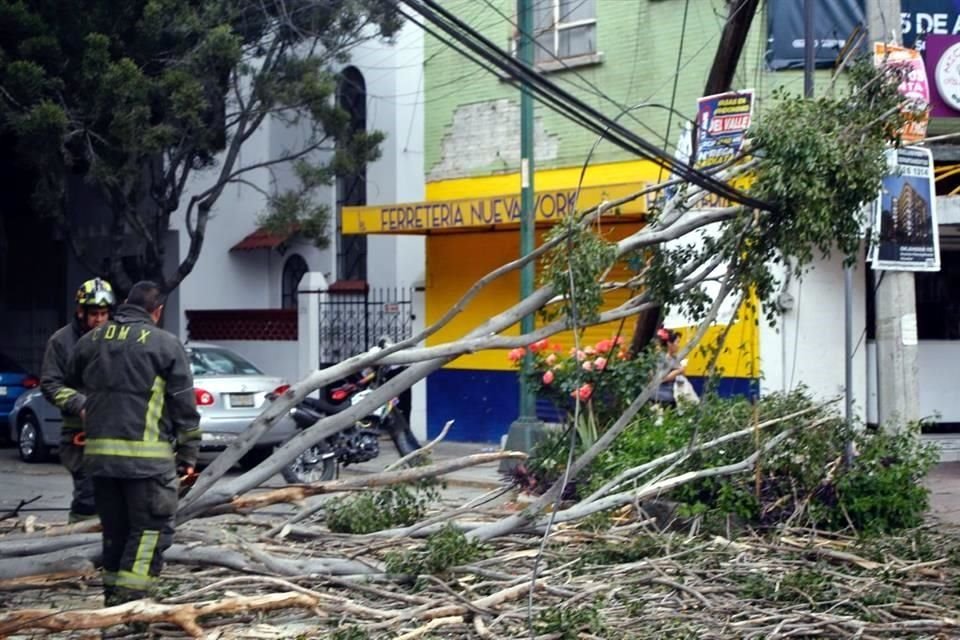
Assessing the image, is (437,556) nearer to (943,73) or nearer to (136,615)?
(136,615)

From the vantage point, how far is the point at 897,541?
936cm

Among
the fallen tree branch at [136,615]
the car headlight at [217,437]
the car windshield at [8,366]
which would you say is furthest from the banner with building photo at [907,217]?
the car windshield at [8,366]

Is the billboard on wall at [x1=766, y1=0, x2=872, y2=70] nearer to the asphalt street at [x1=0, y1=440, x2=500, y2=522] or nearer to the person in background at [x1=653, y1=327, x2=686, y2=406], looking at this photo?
the person in background at [x1=653, y1=327, x2=686, y2=406]

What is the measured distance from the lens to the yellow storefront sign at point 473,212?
1586 centimetres

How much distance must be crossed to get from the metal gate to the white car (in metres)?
3.44

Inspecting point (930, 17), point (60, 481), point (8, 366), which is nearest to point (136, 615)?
point (60, 481)

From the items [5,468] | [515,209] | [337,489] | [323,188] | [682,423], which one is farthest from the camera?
[323,188]

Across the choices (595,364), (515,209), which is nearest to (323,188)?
(515,209)

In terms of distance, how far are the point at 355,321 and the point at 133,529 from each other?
46.2 ft

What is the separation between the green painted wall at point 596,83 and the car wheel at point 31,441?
257 inches

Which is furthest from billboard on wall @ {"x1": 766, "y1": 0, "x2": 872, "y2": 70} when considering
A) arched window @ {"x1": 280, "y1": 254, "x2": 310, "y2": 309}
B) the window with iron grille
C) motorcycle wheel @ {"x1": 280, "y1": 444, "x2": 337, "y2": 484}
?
arched window @ {"x1": 280, "y1": 254, "x2": 310, "y2": 309}

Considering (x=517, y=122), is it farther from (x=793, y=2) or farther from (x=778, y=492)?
(x=778, y=492)

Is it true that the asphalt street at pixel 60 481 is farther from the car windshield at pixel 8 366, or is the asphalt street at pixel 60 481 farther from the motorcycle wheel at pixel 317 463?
the car windshield at pixel 8 366

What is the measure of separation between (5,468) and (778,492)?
37.8 feet
